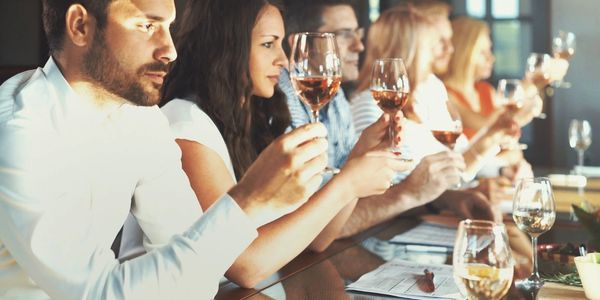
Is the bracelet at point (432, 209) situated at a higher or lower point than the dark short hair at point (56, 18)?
lower

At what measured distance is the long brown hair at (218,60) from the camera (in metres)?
2.13

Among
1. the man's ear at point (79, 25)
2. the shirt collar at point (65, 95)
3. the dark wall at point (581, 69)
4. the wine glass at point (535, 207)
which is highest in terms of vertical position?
the man's ear at point (79, 25)

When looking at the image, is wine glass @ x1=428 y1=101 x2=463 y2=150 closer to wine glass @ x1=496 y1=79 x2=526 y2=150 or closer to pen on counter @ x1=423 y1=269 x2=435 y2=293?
pen on counter @ x1=423 y1=269 x2=435 y2=293

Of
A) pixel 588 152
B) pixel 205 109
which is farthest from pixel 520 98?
pixel 588 152

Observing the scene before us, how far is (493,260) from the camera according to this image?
1151mm

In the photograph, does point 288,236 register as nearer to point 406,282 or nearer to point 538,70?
point 406,282

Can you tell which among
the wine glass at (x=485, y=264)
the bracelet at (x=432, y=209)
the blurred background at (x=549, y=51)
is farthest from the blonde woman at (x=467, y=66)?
the wine glass at (x=485, y=264)

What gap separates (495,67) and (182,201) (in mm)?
5662

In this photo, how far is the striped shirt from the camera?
2848 mm

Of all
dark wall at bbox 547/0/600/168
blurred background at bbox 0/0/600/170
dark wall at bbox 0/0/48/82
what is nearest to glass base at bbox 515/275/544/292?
dark wall at bbox 0/0/48/82

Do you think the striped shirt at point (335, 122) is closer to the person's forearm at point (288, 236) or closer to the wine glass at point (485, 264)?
the person's forearm at point (288, 236)

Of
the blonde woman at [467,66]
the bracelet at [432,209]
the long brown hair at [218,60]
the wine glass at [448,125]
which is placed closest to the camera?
the long brown hair at [218,60]

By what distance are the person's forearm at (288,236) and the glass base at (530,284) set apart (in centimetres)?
37

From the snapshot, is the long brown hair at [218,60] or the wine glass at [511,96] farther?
the wine glass at [511,96]
